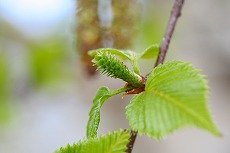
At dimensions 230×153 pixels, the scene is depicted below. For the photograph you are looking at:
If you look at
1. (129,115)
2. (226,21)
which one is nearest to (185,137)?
(226,21)

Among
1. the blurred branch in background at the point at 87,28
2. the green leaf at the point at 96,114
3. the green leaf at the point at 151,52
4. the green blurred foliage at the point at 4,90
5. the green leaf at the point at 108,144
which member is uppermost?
the green blurred foliage at the point at 4,90

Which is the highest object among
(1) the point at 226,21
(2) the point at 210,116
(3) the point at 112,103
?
(1) the point at 226,21

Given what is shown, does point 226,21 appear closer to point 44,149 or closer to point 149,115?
point 44,149

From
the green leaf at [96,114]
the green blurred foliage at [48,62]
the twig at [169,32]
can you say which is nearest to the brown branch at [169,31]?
the twig at [169,32]

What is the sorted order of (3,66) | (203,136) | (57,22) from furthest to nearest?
(203,136), (57,22), (3,66)

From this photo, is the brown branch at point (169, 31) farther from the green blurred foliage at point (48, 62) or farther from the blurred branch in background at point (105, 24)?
the green blurred foliage at point (48, 62)

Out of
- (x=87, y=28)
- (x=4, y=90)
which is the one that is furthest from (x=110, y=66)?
(x=4, y=90)
